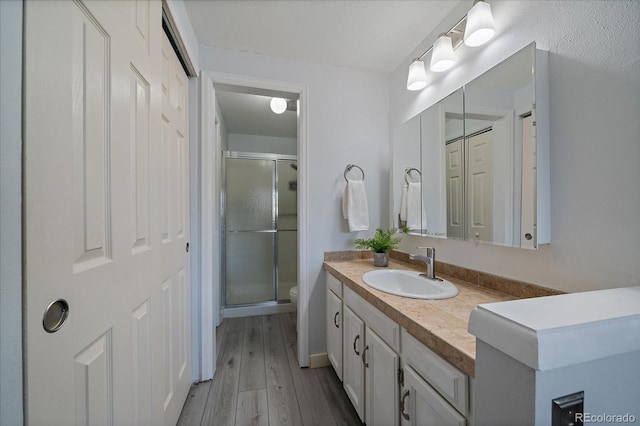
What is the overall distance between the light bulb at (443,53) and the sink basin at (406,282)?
1187mm

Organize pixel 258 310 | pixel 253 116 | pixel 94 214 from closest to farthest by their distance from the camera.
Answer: pixel 94 214, pixel 258 310, pixel 253 116

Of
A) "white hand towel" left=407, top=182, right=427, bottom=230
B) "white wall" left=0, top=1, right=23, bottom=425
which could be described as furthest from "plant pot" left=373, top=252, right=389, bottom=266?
"white wall" left=0, top=1, right=23, bottom=425

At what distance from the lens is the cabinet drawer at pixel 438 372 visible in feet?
2.21

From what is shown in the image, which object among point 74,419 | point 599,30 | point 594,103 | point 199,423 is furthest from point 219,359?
point 599,30

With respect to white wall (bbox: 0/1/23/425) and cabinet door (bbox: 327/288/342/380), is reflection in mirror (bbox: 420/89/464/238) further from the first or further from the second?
white wall (bbox: 0/1/23/425)

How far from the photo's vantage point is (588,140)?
2.75 feet

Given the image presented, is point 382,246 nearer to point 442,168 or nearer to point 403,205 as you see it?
point 403,205

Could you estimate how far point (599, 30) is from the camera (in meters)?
0.81

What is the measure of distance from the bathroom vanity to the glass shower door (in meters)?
1.71

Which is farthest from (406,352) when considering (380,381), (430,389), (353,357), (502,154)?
(502,154)

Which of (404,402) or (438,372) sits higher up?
(438,372)

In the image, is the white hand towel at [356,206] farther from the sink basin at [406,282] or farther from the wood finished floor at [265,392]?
the wood finished floor at [265,392]

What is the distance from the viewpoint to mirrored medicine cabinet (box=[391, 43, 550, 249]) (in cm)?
95

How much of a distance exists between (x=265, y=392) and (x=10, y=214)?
1.67 meters
